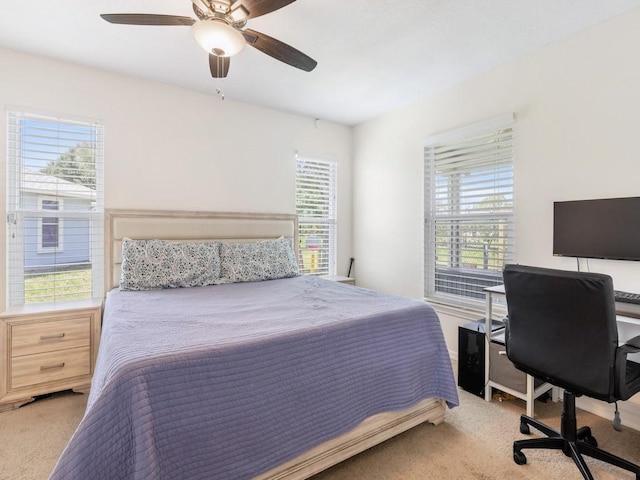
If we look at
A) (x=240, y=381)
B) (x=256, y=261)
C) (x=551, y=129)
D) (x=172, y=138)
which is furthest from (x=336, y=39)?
(x=240, y=381)

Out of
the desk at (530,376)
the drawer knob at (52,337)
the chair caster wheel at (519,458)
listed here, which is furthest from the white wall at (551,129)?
the drawer knob at (52,337)

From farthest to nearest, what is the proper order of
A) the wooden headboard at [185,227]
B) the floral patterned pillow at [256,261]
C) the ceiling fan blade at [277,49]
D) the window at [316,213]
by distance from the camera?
1. the window at [316,213]
2. the floral patterned pillow at [256,261]
3. the wooden headboard at [185,227]
4. the ceiling fan blade at [277,49]

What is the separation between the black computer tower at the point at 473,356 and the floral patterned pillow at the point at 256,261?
166cm

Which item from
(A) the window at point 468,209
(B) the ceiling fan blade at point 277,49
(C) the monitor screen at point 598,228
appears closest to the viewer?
(B) the ceiling fan blade at point 277,49

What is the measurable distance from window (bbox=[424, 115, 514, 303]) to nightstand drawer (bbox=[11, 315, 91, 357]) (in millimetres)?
3047

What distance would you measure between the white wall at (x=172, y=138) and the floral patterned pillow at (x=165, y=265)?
519mm

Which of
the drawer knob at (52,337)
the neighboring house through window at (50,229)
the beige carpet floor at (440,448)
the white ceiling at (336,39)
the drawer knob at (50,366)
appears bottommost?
the beige carpet floor at (440,448)

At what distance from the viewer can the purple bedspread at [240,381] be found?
3.59 ft

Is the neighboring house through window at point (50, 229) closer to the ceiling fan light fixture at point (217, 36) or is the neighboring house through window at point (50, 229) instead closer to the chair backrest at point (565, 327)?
the ceiling fan light fixture at point (217, 36)

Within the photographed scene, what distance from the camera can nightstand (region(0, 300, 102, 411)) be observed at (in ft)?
7.29

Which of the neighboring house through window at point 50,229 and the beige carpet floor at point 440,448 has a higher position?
the neighboring house through window at point 50,229

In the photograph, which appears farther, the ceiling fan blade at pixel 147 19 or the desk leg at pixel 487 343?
the desk leg at pixel 487 343

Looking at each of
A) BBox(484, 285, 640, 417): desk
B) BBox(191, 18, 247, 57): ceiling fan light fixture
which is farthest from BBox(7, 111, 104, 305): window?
BBox(484, 285, 640, 417): desk

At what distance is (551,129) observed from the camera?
243cm
